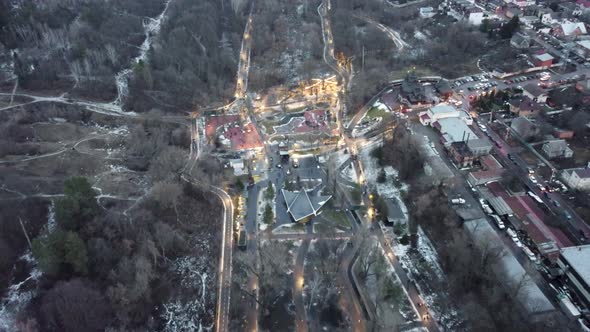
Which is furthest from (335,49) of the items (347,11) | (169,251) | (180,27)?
(169,251)

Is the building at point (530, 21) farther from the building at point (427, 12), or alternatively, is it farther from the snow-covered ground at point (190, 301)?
the snow-covered ground at point (190, 301)

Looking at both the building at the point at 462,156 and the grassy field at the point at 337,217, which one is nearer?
the grassy field at the point at 337,217

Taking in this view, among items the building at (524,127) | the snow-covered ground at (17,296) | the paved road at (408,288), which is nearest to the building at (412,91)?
the building at (524,127)

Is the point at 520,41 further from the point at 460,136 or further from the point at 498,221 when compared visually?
the point at 498,221

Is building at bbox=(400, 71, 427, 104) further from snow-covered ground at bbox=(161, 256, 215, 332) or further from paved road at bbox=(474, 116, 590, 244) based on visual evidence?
snow-covered ground at bbox=(161, 256, 215, 332)

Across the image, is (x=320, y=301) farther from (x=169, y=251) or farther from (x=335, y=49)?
(x=335, y=49)
